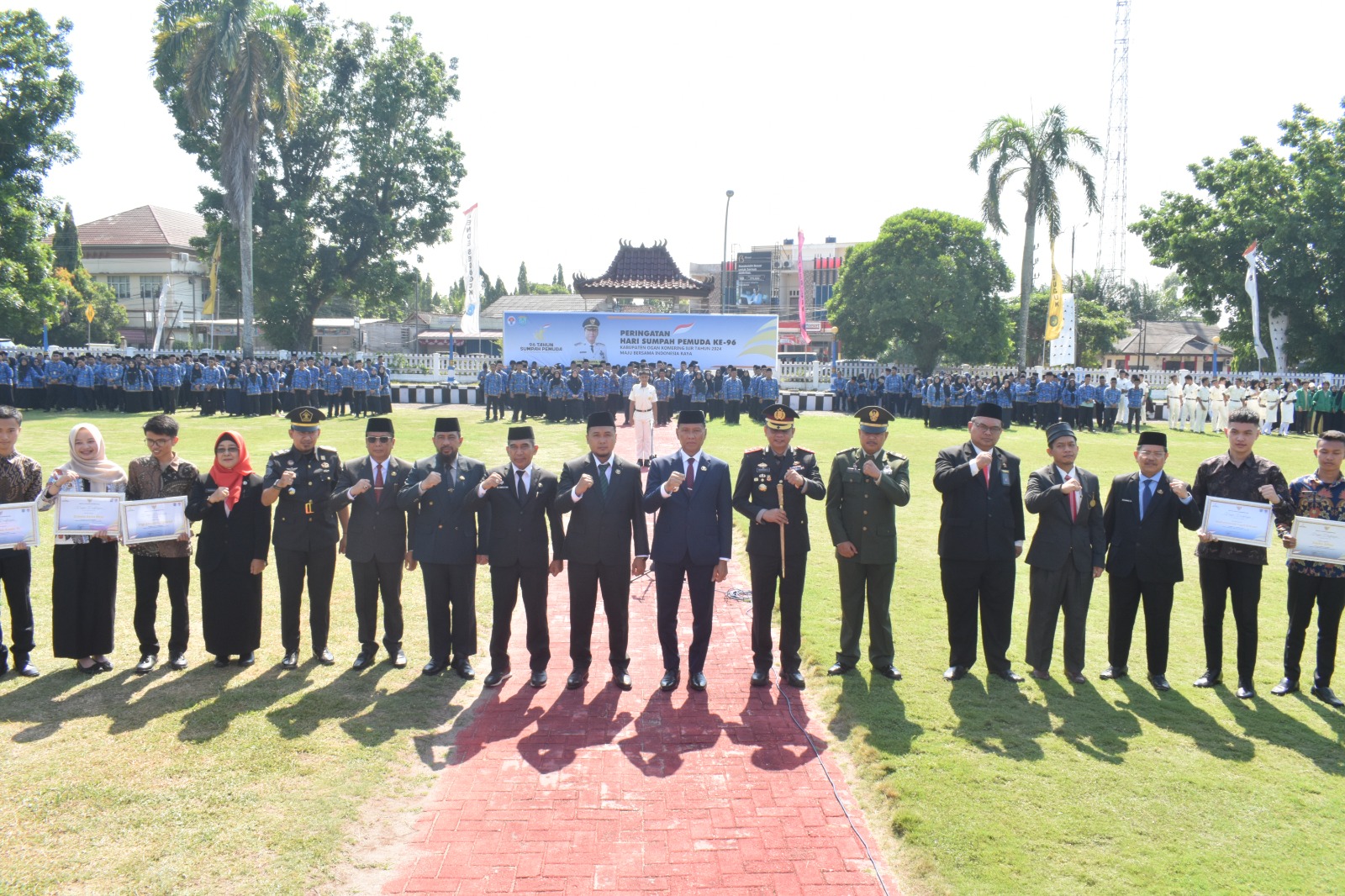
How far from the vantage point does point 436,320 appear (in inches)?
2943

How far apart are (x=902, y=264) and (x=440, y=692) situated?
33174 millimetres

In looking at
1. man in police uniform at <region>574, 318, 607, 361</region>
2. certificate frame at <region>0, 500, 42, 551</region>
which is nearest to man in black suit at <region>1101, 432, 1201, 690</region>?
certificate frame at <region>0, 500, 42, 551</region>

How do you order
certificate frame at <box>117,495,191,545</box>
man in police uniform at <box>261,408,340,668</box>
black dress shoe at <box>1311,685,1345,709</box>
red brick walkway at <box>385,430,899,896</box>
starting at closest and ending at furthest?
red brick walkway at <box>385,430,899,896</box> → black dress shoe at <box>1311,685,1345,709</box> → certificate frame at <box>117,495,191,545</box> → man in police uniform at <box>261,408,340,668</box>

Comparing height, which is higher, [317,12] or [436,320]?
[317,12]

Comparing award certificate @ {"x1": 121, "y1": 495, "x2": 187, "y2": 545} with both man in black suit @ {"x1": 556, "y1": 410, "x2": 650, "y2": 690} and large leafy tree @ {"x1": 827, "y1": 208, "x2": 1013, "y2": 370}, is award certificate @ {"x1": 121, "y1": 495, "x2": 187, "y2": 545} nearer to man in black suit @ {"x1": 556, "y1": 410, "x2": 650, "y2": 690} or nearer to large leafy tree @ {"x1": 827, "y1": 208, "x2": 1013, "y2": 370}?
man in black suit @ {"x1": 556, "y1": 410, "x2": 650, "y2": 690}

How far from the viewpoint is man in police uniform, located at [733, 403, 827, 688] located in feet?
20.3

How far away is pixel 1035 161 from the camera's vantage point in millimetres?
30875

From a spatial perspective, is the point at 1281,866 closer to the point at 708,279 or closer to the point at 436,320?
the point at 708,279

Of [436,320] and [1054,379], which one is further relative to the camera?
[436,320]

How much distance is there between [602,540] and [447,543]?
3.74 ft

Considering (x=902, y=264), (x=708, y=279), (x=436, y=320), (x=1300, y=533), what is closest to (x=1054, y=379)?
(x=902, y=264)

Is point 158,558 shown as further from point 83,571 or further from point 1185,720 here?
point 1185,720

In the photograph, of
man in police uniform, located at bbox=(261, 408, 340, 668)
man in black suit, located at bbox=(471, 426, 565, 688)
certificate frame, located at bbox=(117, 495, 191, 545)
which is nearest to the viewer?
certificate frame, located at bbox=(117, 495, 191, 545)

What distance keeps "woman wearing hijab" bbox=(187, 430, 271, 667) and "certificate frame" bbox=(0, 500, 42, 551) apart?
102 centimetres
